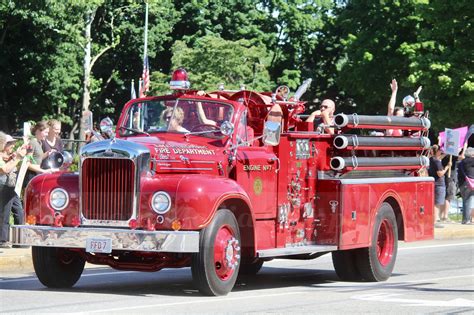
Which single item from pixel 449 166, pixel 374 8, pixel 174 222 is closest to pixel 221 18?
pixel 374 8

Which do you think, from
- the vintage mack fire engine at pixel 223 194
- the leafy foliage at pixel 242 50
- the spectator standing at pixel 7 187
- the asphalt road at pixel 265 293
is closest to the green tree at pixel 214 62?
the leafy foliage at pixel 242 50

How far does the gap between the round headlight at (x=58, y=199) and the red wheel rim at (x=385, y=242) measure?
4866 millimetres

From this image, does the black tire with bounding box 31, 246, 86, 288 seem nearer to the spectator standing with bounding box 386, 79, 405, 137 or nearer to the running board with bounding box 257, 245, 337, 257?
the running board with bounding box 257, 245, 337, 257

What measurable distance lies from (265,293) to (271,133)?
1.85 m

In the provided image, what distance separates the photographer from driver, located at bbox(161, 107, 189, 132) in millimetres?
13547

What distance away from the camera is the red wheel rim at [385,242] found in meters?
15.6

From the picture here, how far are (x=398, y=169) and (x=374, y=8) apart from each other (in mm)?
48339

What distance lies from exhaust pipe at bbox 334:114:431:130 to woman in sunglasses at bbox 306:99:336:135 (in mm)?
258

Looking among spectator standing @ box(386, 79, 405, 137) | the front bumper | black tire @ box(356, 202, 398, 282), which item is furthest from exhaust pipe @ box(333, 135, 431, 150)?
the front bumper

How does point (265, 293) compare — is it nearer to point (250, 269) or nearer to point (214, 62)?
point (250, 269)

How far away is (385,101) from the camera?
65.9m

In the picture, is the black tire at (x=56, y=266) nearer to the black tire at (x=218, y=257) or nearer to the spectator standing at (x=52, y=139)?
the black tire at (x=218, y=257)

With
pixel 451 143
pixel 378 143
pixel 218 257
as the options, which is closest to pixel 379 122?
pixel 378 143

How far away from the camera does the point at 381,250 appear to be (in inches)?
616
